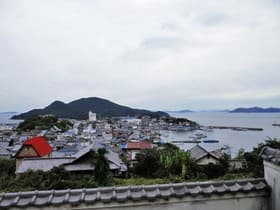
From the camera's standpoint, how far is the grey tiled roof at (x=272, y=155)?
1881 mm

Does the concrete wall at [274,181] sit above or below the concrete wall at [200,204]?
above

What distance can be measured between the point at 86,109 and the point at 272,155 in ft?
356

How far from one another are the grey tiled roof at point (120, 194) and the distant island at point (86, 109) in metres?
93.3

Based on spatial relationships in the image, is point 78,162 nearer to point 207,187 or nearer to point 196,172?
point 196,172

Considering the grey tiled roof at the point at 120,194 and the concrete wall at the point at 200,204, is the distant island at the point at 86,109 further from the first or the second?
the concrete wall at the point at 200,204

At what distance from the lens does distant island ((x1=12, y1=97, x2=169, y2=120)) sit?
99062 mm

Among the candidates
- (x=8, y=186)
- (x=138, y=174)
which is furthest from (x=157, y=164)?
(x=8, y=186)

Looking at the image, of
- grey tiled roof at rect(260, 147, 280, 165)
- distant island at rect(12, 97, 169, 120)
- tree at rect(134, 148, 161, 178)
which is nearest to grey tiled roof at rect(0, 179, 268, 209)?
grey tiled roof at rect(260, 147, 280, 165)

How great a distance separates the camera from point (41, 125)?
5156 centimetres

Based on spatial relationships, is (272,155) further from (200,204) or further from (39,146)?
(39,146)

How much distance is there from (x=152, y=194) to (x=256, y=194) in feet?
2.51

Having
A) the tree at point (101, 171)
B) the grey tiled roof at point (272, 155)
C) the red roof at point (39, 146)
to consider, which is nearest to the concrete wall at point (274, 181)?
the grey tiled roof at point (272, 155)

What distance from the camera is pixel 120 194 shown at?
1911mm

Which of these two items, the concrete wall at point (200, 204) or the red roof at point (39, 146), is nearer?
the concrete wall at point (200, 204)
